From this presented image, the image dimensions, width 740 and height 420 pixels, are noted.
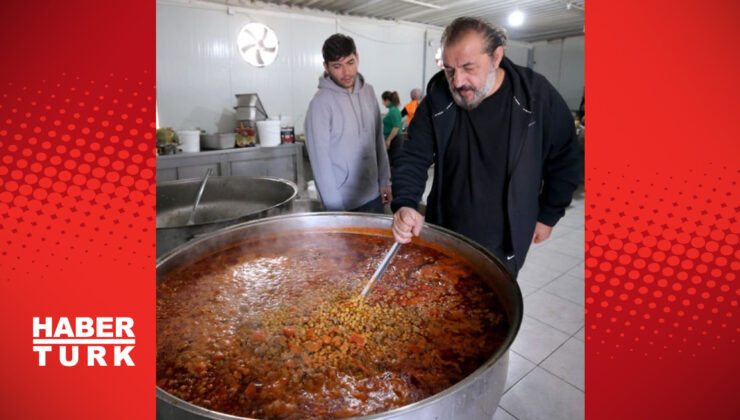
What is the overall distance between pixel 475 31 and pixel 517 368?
188 centimetres

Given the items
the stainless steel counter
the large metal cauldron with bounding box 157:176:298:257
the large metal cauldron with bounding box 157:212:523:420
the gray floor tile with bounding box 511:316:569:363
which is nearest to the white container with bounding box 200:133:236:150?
the stainless steel counter

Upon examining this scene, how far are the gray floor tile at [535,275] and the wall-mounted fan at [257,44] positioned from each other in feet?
17.7

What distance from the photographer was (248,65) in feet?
21.6

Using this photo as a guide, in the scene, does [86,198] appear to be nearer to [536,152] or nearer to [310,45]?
[536,152]

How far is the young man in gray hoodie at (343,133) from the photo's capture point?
8.03 feet

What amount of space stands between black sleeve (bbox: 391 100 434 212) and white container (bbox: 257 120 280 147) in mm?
4235

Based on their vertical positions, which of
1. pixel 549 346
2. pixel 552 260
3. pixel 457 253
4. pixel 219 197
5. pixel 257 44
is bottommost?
pixel 549 346

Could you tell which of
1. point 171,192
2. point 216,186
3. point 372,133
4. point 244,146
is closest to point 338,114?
point 372,133

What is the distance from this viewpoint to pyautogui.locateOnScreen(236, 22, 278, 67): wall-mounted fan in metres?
6.46

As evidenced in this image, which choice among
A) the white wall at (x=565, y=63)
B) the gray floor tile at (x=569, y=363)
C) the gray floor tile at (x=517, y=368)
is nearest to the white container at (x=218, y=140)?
the gray floor tile at (x=517, y=368)

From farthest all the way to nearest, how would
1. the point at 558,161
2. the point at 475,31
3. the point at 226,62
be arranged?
the point at 226,62 < the point at 558,161 < the point at 475,31

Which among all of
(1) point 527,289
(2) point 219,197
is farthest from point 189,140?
(1) point 527,289

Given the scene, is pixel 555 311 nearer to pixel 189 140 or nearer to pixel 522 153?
pixel 522 153

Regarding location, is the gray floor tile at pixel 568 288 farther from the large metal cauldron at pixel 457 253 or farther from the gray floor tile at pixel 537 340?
the large metal cauldron at pixel 457 253
